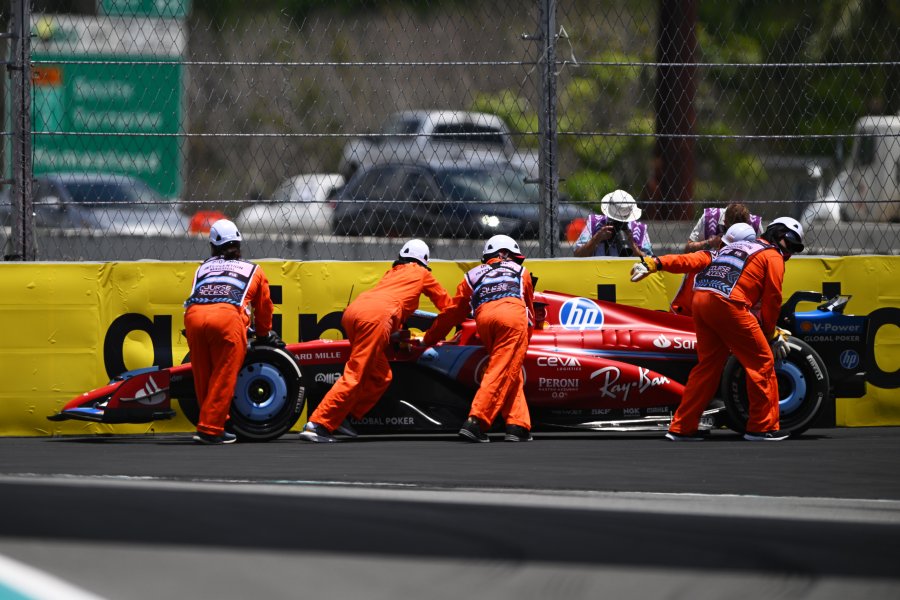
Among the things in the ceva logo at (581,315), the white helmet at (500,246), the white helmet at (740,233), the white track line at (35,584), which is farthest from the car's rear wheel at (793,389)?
the white track line at (35,584)

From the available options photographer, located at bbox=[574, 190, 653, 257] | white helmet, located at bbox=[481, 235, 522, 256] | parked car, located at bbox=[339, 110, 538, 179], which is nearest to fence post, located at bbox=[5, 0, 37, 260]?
parked car, located at bbox=[339, 110, 538, 179]

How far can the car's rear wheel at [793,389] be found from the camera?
33.7 ft

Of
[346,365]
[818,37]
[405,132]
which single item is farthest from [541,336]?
[818,37]

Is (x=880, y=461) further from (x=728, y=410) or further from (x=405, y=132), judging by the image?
(x=405, y=132)

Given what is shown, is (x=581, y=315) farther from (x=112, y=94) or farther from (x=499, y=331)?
(x=112, y=94)

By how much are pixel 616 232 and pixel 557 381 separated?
6.19 feet

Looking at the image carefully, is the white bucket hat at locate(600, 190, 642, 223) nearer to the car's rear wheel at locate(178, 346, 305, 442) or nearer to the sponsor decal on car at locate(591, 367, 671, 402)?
the sponsor decal on car at locate(591, 367, 671, 402)

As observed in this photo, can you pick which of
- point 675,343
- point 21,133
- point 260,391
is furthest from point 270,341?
point 675,343

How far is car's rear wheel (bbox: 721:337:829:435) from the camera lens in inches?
404

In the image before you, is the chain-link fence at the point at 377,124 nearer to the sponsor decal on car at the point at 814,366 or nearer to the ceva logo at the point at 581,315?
the ceva logo at the point at 581,315

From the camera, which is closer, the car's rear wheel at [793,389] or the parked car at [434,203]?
the car's rear wheel at [793,389]

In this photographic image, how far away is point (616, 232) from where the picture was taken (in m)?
11.7

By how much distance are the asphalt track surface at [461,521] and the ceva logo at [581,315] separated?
115 cm

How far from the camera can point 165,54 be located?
11.9 meters
